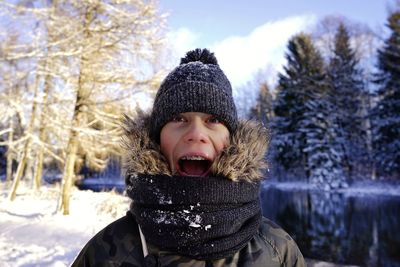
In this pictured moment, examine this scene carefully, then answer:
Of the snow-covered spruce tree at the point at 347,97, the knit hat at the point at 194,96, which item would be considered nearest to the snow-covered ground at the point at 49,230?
the knit hat at the point at 194,96

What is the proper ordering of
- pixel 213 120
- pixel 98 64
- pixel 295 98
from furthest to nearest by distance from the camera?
1. pixel 295 98
2. pixel 98 64
3. pixel 213 120

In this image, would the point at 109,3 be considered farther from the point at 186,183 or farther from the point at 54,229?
the point at 186,183

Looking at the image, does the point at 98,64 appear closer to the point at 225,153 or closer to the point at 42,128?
the point at 42,128

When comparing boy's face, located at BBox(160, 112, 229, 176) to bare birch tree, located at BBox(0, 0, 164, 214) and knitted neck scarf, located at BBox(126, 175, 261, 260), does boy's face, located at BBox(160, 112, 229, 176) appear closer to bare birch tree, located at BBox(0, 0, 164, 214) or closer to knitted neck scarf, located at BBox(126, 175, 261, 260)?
knitted neck scarf, located at BBox(126, 175, 261, 260)

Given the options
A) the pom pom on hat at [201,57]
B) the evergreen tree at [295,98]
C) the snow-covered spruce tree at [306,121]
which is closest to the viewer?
the pom pom on hat at [201,57]

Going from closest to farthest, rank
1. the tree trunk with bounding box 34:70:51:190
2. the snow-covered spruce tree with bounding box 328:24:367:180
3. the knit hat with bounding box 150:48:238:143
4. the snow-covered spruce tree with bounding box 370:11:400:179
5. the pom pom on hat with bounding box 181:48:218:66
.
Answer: the knit hat with bounding box 150:48:238:143 → the pom pom on hat with bounding box 181:48:218:66 → the tree trunk with bounding box 34:70:51:190 → the snow-covered spruce tree with bounding box 370:11:400:179 → the snow-covered spruce tree with bounding box 328:24:367:180

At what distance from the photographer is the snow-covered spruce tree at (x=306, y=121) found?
29078 mm

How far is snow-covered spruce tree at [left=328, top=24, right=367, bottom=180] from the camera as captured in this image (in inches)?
1217

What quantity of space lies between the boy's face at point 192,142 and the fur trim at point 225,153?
0.04 m

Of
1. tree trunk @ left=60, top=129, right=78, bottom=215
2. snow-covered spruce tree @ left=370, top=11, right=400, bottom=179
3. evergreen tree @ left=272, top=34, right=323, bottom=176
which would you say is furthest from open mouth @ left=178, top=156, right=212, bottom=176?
evergreen tree @ left=272, top=34, right=323, bottom=176

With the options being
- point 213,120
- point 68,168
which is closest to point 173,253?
point 213,120

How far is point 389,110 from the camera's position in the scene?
27.5 metres

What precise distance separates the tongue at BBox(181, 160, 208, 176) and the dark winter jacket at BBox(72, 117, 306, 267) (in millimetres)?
87

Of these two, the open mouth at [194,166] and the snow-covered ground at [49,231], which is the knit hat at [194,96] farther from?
the snow-covered ground at [49,231]
